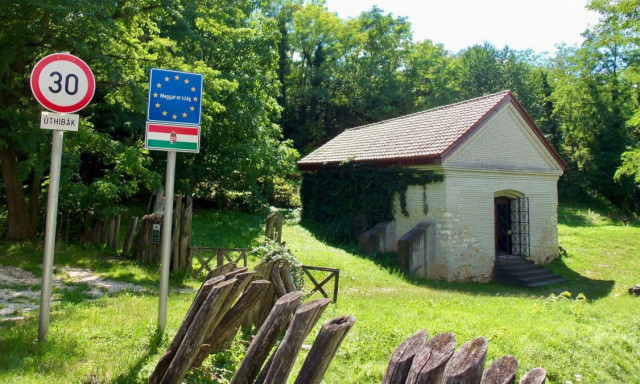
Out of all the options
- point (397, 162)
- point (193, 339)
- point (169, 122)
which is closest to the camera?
point (193, 339)

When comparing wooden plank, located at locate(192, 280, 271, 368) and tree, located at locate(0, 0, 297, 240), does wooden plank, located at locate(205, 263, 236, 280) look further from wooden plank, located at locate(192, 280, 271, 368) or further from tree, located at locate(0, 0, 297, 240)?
tree, located at locate(0, 0, 297, 240)

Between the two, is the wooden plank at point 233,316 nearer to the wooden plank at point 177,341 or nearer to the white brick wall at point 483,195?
the wooden plank at point 177,341

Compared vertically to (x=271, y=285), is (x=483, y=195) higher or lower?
higher

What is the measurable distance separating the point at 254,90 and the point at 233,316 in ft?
56.2

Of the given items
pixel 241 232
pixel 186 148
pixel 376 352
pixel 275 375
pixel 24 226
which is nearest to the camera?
pixel 275 375

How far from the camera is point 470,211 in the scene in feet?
55.7

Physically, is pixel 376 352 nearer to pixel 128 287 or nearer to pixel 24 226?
pixel 128 287

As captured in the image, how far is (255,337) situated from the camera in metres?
3.36

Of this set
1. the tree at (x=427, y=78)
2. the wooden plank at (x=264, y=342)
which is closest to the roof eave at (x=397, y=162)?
the wooden plank at (x=264, y=342)

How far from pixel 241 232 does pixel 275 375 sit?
16116 mm

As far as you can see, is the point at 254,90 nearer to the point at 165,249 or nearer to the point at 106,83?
the point at 106,83

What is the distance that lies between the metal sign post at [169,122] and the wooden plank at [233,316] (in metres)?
1.17

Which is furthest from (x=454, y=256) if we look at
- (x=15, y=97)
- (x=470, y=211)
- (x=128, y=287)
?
(x=15, y=97)

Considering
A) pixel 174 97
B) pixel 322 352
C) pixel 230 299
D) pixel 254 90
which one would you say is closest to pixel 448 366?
pixel 322 352
